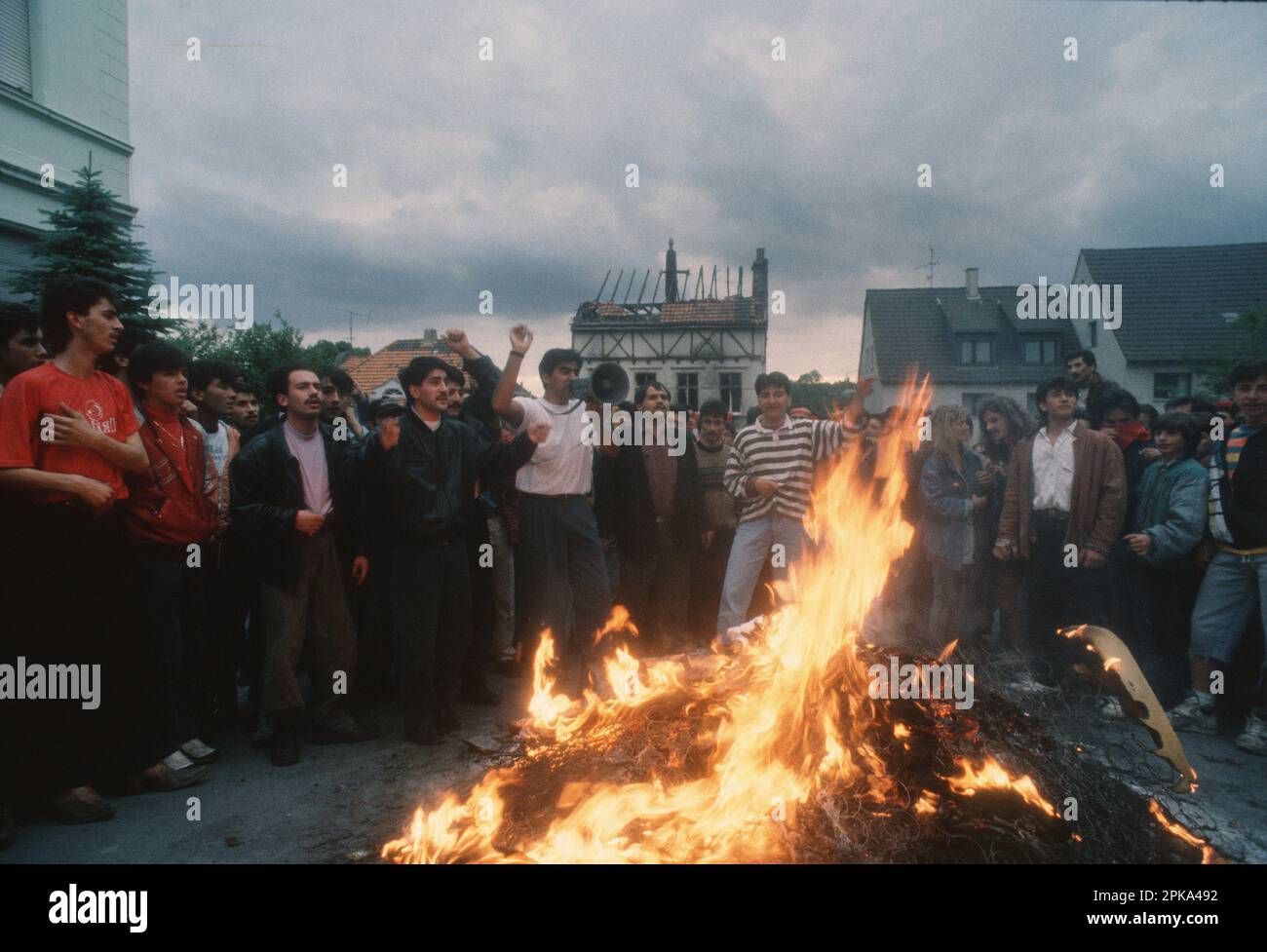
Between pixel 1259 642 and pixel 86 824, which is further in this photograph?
pixel 1259 642

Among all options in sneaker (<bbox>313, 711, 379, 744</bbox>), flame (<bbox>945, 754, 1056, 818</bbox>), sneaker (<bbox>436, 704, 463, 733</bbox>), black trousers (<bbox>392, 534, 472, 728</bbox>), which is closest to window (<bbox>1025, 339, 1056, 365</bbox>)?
flame (<bbox>945, 754, 1056, 818</bbox>)

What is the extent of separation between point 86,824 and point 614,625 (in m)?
3.74

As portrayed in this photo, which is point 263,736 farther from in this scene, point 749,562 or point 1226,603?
point 1226,603

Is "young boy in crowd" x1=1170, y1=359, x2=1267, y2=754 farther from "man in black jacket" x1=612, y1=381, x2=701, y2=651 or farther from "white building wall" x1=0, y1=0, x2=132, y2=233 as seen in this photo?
"white building wall" x1=0, y1=0, x2=132, y2=233

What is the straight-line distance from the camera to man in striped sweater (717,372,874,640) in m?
5.85

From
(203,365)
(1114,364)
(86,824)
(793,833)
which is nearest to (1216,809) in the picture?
(793,833)

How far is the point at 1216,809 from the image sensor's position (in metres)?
3.67

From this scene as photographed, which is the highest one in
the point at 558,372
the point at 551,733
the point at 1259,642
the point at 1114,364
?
the point at 1114,364

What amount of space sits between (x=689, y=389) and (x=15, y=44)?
76.3 feet

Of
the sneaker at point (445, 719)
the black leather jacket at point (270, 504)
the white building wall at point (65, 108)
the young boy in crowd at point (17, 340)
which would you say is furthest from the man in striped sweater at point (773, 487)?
the white building wall at point (65, 108)

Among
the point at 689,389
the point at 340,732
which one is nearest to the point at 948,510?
the point at 340,732

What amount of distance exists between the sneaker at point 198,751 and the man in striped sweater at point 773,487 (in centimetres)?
379

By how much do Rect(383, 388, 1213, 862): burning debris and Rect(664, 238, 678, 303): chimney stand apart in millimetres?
28277

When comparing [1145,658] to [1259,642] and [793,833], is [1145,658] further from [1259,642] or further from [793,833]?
[793,833]
